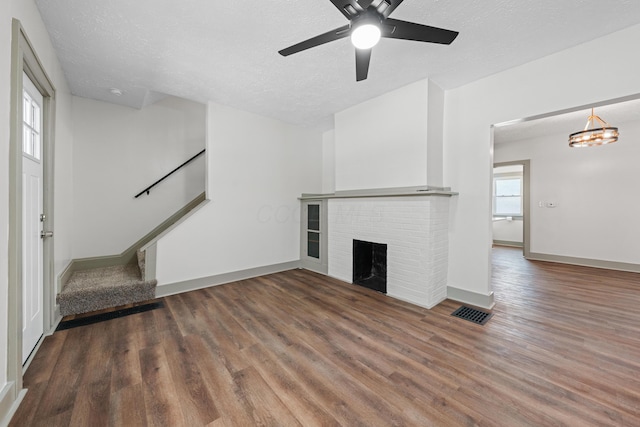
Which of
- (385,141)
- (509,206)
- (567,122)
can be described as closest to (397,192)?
(385,141)

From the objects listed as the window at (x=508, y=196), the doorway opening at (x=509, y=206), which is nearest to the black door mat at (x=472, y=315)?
the doorway opening at (x=509, y=206)

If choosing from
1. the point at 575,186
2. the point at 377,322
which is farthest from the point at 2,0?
the point at 575,186

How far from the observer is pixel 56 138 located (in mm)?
2428

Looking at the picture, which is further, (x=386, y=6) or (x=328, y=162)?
(x=328, y=162)

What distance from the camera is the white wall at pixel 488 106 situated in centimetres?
211

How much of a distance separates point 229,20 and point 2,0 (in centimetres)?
128

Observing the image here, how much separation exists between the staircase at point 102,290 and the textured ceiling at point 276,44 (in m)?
2.31

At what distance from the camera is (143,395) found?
1.52m

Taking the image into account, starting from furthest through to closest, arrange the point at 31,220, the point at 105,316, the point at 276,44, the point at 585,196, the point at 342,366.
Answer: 1. the point at 585,196
2. the point at 105,316
3. the point at 276,44
4. the point at 31,220
5. the point at 342,366

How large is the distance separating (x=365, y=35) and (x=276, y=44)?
1114 mm

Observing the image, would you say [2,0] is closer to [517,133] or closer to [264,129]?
[264,129]

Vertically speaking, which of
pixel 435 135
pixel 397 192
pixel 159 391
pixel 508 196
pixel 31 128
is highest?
pixel 435 135

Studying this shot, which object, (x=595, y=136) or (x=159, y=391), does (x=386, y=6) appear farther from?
(x=595, y=136)

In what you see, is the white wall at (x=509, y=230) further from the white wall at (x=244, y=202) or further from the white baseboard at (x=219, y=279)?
the white baseboard at (x=219, y=279)
